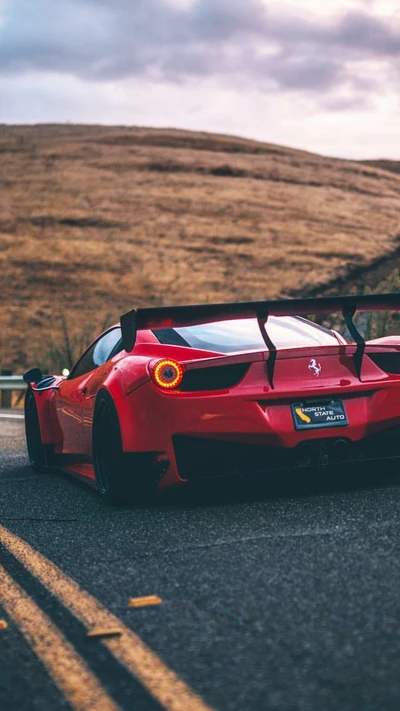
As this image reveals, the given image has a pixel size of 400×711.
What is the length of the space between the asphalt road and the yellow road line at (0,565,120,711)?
1cm

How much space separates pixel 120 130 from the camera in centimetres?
7231

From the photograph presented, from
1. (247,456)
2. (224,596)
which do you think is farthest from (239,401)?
(224,596)

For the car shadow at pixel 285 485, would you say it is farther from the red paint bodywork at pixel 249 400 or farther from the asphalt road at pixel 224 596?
the red paint bodywork at pixel 249 400

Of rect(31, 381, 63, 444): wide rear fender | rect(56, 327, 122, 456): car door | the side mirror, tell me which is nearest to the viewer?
rect(56, 327, 122, 456): car door

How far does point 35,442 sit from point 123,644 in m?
5.18

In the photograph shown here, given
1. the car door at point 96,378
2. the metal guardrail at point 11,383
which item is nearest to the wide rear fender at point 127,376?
the car door at point 96,378

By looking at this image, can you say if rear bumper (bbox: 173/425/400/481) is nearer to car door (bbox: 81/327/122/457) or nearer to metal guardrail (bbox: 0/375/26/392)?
car door (bbox: 81/327/122/457)

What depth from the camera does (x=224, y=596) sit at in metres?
4.26

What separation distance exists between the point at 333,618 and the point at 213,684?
0.72 metres

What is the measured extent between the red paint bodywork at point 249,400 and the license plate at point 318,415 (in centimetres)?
3

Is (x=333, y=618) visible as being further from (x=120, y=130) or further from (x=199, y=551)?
(x=120, y=130)

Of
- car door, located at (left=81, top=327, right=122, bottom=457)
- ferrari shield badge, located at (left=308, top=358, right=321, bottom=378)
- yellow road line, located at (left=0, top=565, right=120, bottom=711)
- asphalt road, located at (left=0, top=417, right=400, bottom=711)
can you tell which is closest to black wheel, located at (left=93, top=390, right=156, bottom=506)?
asphalt road, located at (left=0, top=417, right=400, bottom=711)

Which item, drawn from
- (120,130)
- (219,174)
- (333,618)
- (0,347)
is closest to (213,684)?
(333,618)

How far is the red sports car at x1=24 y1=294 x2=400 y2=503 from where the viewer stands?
620 centimetres
